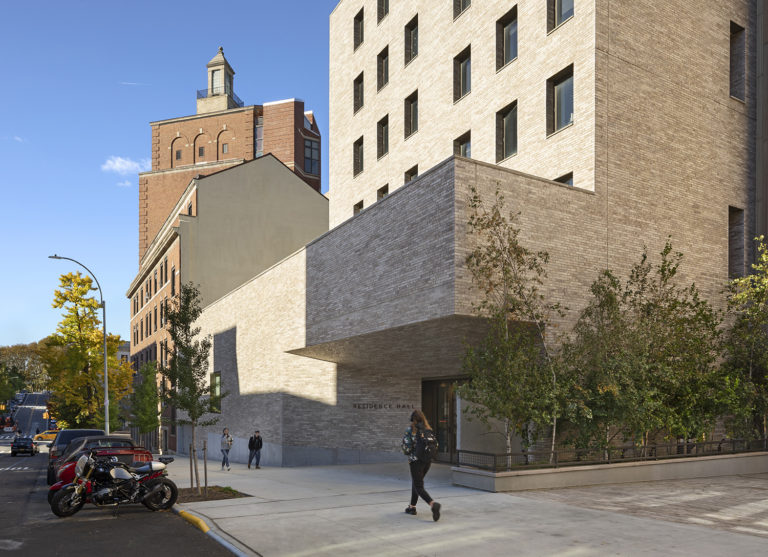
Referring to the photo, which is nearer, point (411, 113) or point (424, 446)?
point (424, 446)

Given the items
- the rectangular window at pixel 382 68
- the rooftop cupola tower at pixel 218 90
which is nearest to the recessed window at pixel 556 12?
the rectangular window at pixel 382 68

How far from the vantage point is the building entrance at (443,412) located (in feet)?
83.8

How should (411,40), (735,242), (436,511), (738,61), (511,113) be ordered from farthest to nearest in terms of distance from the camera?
(411,40)
(738,61)
(735,242)
(511,113)
(436,511)

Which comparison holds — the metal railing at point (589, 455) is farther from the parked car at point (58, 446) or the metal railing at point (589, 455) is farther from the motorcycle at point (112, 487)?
the parked car at point (58, 446)

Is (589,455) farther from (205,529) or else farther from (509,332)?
(205,529)

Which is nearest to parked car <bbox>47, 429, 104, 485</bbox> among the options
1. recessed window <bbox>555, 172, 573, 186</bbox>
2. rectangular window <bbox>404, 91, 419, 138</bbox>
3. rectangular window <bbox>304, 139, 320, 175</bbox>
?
rectangular window <bbox>404, 91, 419, 138</bbox>

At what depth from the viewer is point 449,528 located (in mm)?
10727

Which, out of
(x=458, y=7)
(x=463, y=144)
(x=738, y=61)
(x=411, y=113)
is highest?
(x=458, y=7)

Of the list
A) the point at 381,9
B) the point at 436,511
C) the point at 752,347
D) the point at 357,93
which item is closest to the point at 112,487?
the point at 436,511

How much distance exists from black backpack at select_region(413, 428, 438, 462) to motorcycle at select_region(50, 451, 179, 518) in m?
5.68

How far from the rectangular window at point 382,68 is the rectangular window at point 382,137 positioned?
5.27 ft

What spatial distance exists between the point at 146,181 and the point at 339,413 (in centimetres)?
5408

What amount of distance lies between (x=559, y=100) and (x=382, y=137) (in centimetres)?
1079

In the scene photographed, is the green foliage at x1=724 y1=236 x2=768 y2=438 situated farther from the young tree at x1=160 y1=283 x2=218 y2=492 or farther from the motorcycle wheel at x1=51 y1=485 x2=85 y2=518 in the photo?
the motorcycle wheel at x1=51 y1=485 x2=85 y2=518
